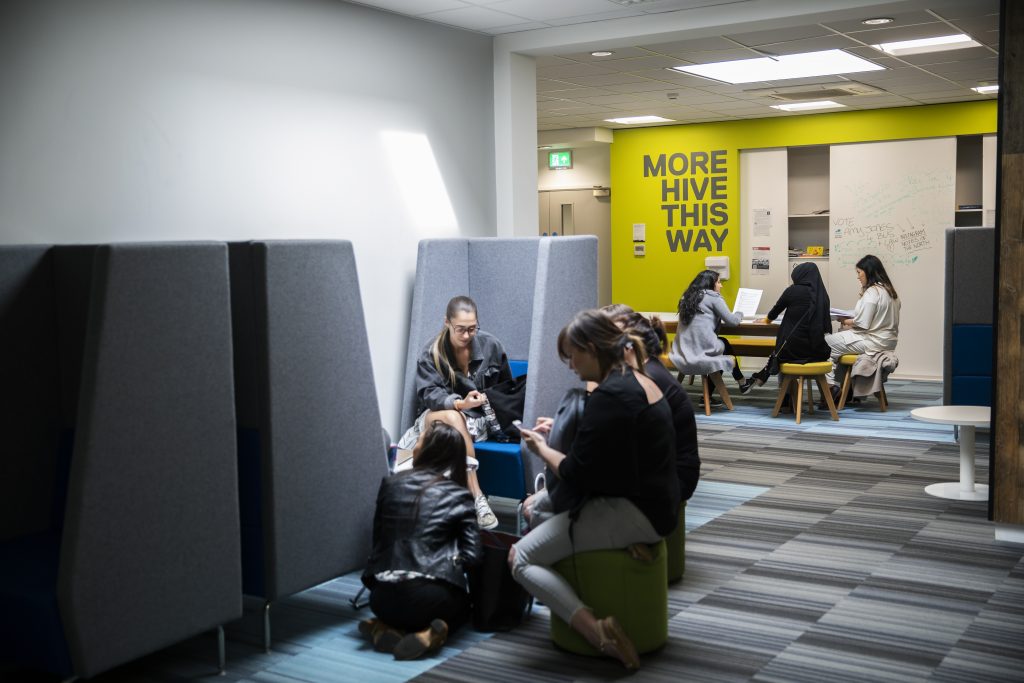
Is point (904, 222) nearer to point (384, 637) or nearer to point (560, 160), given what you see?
point (560, 160)

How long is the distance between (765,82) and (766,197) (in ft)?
9.79

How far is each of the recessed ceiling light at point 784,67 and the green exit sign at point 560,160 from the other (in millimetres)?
4747

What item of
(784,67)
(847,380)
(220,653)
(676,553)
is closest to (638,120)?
(784,67)

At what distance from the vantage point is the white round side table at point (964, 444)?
5.91 meters

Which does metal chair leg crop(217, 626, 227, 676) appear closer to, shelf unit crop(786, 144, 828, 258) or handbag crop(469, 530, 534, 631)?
handbag crop(469, 530, 534, 631)

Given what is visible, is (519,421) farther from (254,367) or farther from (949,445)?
(949,445)

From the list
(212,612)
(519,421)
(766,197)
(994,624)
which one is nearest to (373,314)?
(519,421)

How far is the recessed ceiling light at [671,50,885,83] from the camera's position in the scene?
841 cm

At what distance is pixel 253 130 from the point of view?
511cm

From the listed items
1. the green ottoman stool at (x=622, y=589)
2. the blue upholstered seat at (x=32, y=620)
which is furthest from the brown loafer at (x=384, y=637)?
the blue upholstered seat at (x=32, y=620)

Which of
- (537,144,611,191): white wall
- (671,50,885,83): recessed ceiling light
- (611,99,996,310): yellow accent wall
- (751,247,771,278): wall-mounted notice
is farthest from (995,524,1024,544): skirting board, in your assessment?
(537,144,611,191): white wall

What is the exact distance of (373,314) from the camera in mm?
5918

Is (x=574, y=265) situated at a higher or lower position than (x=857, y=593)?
higher

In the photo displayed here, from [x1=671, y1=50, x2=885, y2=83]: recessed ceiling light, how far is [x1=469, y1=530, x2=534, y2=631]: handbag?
18.2 ft
